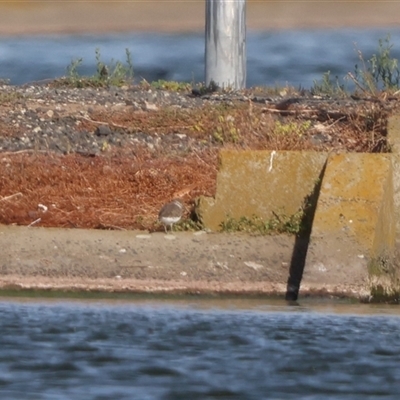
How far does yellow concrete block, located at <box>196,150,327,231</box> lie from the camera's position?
9.70 metres

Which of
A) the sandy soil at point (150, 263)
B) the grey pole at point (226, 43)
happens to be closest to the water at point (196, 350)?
the sandy soil at point (150, 263)

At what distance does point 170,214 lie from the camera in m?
9.66

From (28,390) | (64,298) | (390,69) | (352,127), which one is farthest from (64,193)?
(390,69)

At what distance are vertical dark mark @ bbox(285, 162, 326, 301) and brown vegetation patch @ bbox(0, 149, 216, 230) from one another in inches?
34.6

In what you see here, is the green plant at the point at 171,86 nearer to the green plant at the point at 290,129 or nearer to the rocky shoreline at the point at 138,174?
the rocky shoreline at the point at 138,174

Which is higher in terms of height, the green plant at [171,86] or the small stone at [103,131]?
the green plant at [171,86]

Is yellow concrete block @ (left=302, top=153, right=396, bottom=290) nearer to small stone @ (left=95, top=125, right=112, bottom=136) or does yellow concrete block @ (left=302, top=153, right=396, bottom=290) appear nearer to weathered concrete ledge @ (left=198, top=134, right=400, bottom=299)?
weathered concrete ledge @ (left=198, top=134, right=400, bottom=299)

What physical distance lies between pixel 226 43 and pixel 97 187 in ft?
16.3

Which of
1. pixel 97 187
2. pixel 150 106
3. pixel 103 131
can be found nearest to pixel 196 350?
pixel 97 187

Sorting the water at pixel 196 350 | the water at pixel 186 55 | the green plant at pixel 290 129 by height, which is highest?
the water at pixel 186 55

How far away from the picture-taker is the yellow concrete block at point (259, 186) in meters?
9.70

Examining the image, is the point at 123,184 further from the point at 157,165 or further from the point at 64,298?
the point at 64,298

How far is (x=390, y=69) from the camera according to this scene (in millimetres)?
14367

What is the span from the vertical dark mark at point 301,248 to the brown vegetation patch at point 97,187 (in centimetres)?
88
